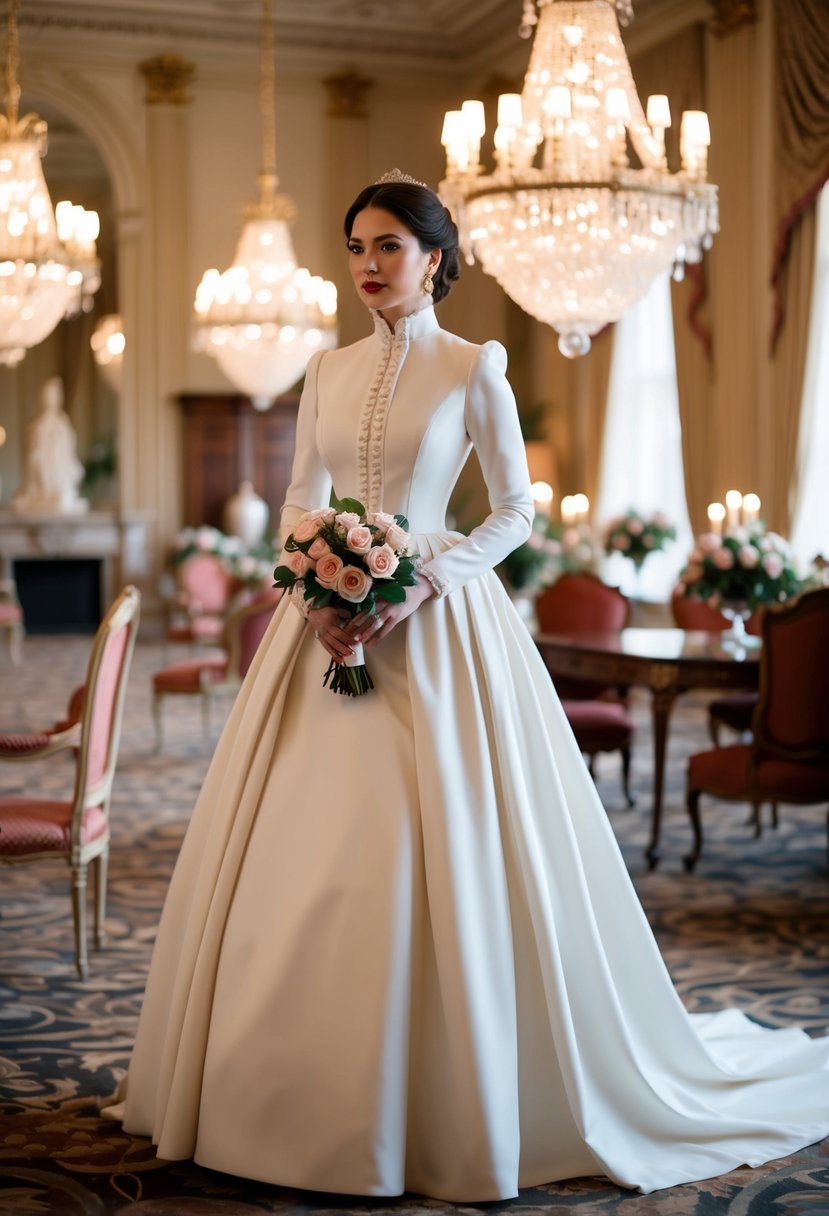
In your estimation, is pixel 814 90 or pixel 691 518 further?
pixel 691 518

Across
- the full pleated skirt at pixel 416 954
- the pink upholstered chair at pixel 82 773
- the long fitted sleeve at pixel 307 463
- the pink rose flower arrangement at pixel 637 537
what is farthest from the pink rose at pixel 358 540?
the pink rose flower arrangement at pixel 637 537

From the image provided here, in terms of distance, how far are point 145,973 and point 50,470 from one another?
9929 mm

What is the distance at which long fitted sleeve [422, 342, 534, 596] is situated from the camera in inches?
106

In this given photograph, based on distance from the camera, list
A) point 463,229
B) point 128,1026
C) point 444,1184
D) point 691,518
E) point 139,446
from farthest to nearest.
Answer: point 139,446
point 691,518
point 463,229
point 128,1026
point 444,1184

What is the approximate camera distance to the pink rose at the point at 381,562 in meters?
2.48

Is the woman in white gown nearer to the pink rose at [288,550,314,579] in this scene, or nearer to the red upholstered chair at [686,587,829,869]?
the pink rose at [288,550,314,579]

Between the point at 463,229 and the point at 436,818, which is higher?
the point at 463,229

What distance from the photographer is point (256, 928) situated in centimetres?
258

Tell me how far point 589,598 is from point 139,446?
7.15 metres

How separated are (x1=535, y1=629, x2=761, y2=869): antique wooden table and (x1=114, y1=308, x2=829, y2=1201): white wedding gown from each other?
7.50 feet

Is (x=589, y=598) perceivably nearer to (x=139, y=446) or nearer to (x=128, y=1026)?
(x=128, y=1026)

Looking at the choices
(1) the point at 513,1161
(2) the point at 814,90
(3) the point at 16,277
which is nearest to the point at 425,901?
(1) the point at 513,1161

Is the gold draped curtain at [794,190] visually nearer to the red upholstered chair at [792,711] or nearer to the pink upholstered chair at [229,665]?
the pink upholstered chair at [229,665]

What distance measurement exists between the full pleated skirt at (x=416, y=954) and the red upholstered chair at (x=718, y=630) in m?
3.01
